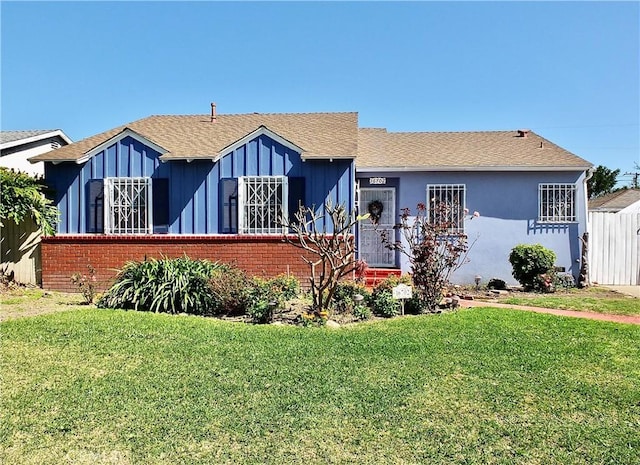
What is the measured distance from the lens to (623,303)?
990cm

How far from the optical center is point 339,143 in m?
11.7

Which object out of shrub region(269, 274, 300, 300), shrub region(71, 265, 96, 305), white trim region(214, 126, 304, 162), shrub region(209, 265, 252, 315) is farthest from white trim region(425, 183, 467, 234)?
shrub region(71, 265, 96, 305)

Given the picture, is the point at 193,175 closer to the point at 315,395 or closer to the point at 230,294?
the point at 230,294

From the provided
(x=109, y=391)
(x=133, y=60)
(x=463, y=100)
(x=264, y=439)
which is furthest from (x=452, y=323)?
(x=463, y=100)

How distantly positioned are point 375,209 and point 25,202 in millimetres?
9066

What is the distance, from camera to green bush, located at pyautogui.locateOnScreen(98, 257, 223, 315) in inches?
332

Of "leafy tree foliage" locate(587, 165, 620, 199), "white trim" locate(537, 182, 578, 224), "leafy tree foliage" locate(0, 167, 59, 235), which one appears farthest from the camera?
"leafy tree foliage" locate(587, 165, 620, 199)

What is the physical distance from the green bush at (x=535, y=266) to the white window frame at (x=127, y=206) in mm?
9592

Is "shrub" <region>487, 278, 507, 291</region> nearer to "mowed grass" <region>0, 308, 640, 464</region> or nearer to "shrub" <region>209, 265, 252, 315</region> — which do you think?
"mowed grass" <region>0, 308, 640, 464</region>

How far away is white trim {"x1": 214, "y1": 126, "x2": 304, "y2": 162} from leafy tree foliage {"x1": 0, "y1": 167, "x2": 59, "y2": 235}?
444 centimetres

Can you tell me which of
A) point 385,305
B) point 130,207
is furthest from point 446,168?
point 130,207

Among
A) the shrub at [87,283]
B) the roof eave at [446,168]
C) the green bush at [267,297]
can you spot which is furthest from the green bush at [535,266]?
the shrub at [87,283]

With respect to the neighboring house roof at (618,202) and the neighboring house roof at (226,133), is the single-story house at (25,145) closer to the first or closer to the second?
the neighboring house roof at (226,133)

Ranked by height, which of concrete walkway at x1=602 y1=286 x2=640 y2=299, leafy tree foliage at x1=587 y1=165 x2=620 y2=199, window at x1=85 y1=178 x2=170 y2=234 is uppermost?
leafy tree foliage at x1=587 y1=165 x2=620 y2=199
